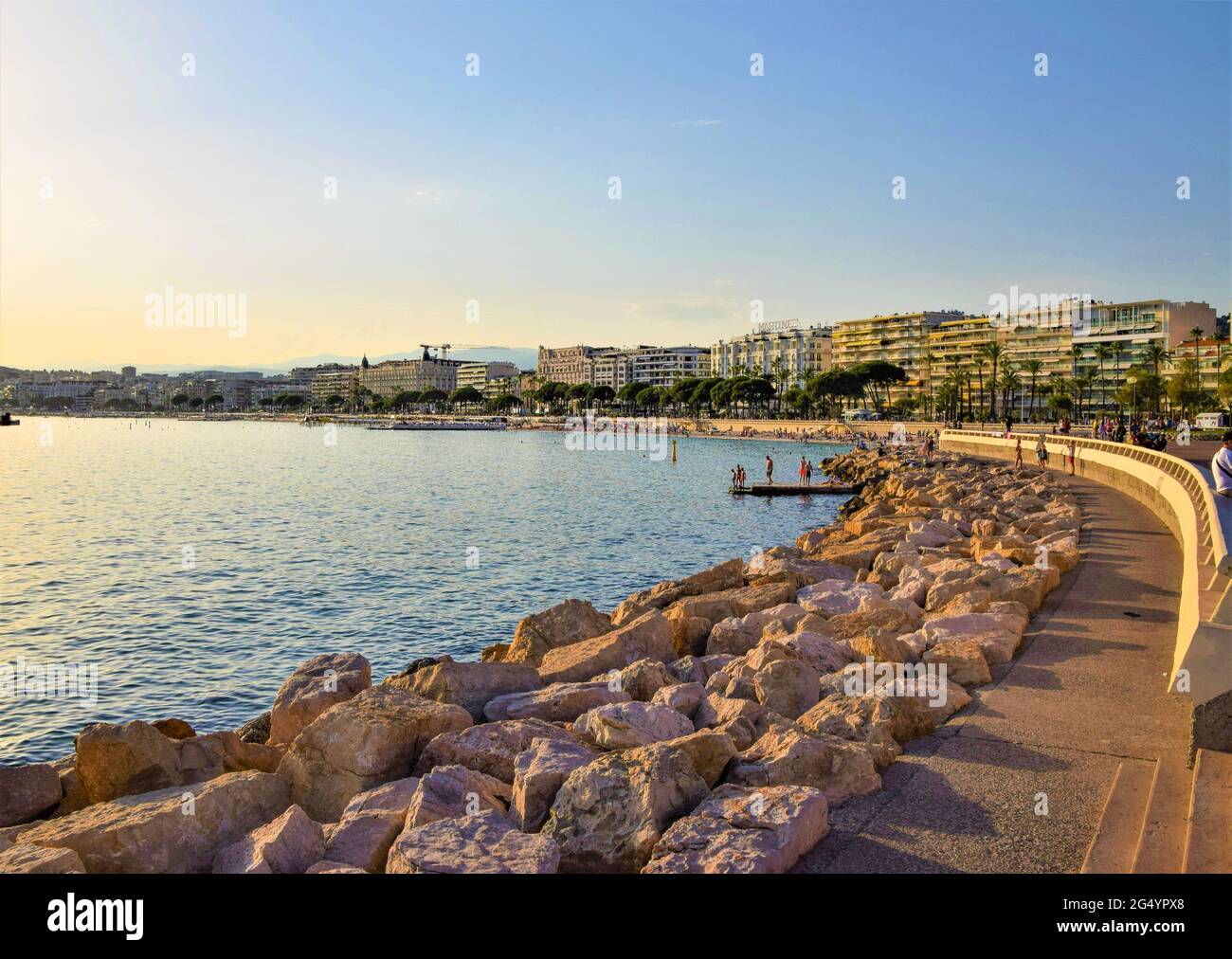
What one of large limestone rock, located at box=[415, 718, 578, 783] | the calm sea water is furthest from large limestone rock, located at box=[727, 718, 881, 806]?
the calm sea water

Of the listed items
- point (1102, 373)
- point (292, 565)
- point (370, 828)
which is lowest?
point (292, 565)

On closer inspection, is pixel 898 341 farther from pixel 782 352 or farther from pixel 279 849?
pixel 279 849

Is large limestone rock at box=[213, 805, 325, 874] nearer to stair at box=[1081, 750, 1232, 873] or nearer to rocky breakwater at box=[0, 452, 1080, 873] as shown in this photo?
rocky breakwater at box=[0, 452, 1080, 873]

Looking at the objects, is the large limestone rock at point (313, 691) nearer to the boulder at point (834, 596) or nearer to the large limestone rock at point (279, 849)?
the large limestone rock at point (279, 849)

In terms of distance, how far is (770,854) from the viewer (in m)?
4.21

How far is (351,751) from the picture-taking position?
621 cm

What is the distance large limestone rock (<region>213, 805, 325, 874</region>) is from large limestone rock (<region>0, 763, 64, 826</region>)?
2.36 m

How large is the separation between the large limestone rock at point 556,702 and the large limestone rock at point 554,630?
252cm

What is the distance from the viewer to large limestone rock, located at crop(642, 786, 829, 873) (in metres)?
4.22

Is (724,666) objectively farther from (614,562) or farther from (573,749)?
(614,562)

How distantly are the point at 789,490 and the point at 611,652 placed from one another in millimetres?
33911

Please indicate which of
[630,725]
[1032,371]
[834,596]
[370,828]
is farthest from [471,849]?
[1032,371]
